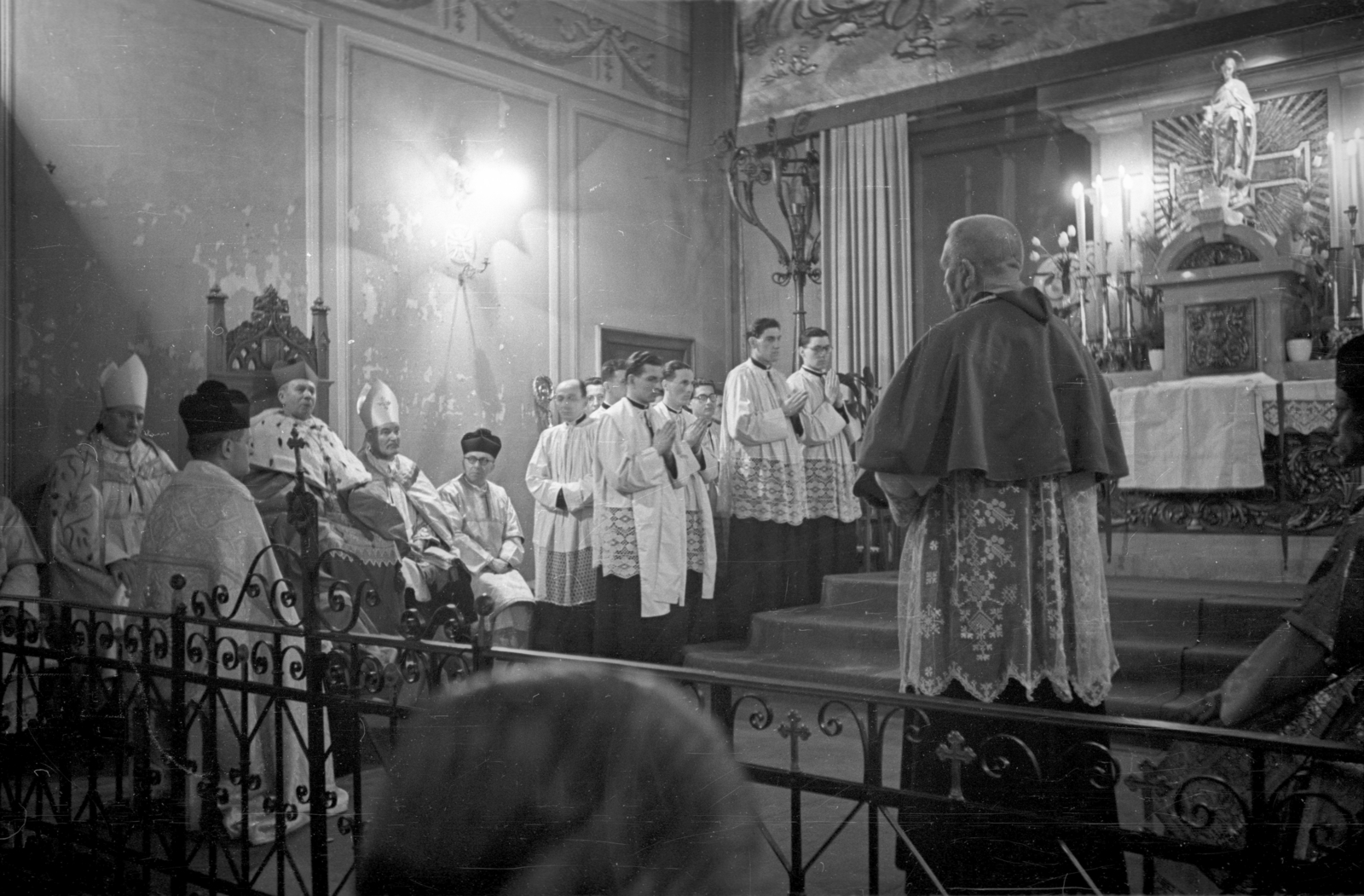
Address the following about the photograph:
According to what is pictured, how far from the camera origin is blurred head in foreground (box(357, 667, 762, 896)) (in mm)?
531

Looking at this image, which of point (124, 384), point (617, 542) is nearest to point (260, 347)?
point (124, 384)

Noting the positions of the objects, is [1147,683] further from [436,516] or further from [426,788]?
[426,788]

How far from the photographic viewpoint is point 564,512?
481 cm

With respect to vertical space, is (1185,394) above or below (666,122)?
below

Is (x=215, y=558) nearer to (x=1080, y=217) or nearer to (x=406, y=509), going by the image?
(x=406, y=509)

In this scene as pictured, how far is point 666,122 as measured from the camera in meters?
5.86

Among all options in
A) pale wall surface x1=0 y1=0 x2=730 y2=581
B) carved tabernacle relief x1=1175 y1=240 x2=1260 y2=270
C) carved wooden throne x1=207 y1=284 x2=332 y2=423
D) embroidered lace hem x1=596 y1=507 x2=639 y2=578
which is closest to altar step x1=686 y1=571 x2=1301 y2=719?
embroidered lace hem x1=596 y1=507 x2=639 y2=578

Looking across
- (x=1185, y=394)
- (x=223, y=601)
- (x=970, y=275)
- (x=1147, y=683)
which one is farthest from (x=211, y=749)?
(x=1185, y=394)

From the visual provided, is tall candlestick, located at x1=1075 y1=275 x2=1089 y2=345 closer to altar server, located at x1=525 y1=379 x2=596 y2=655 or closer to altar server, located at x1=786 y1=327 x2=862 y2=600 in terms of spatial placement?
altar server, located at x1=786 y1=327 x2=862 y2=600

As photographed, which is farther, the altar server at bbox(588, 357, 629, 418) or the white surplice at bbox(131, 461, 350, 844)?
the altar server at bbox(588, 357, 629, 418)

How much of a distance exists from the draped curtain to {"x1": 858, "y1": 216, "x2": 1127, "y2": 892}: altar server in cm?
292

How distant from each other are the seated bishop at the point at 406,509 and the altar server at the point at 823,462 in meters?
1.67

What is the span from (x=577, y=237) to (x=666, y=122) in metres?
0.80

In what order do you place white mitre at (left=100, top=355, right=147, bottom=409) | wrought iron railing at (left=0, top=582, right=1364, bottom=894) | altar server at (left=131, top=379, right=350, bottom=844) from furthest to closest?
white mitre at (left=100, top=355, right=147, bottom=409), altar server at (left=131, top=379, right=350, bottom=844), wrought iron railing at (left=0, top=582, right=1364, bottom=894)
